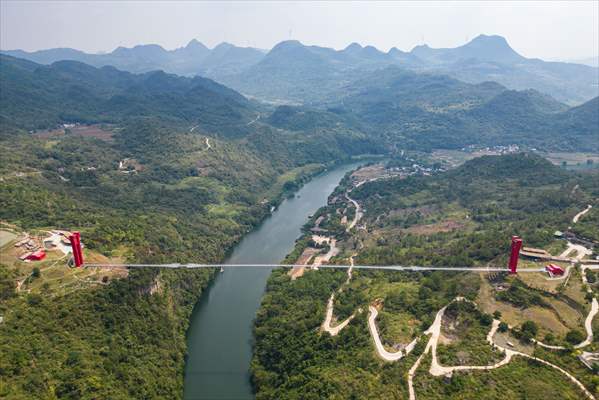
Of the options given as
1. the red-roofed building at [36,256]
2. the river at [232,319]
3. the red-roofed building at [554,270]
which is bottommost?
the river at [232,319]

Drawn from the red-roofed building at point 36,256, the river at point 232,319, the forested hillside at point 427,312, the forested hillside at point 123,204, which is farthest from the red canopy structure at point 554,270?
the red-roofed building at point 36,256

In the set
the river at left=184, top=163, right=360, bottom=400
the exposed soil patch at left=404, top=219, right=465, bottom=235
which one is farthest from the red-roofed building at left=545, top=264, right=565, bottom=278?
the river at left=184, top=163, right=360, bottom=400

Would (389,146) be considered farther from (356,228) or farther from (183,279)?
(183,279)

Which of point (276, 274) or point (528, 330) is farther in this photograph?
point (276, 274)

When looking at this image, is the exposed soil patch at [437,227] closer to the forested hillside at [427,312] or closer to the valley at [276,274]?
the forested hillside at [427,312]

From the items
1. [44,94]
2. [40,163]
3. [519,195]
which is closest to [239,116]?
[44,94]

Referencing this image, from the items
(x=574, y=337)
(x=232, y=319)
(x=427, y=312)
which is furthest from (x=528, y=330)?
(x=232, y=319)

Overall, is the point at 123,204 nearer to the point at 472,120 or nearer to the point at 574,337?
the point at 574,337

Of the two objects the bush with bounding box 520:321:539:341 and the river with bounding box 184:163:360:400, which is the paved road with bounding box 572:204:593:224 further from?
the river with bounding box 184:163:360:400
